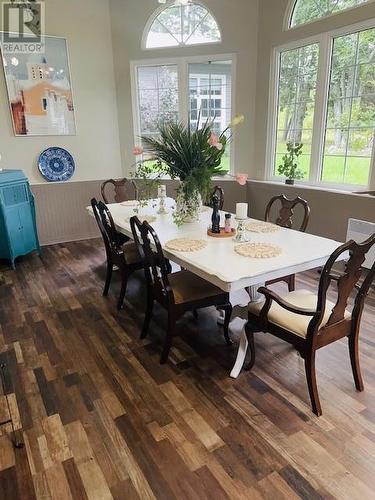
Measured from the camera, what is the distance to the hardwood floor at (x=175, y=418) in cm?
153

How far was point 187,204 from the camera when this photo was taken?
9.53ft

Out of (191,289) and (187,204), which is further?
(187,204)

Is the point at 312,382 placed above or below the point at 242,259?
below

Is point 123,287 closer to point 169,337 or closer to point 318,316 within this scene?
point 169,337

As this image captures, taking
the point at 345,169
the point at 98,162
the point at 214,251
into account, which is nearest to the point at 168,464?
the point at 214,251

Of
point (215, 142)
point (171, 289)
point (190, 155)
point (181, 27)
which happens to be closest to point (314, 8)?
point (181, 27)

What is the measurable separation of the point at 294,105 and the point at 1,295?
4.01m

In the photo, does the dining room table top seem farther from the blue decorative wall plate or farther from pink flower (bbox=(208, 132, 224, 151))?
the blue decorative wall plate

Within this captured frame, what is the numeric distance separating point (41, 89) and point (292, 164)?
11.3 ft

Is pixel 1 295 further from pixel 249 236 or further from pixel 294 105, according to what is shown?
pixel 294 105

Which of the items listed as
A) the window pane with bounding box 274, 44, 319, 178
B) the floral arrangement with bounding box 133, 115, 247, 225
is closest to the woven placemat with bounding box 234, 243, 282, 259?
the floral arrangement with bounding box 133, 115, 247, 225

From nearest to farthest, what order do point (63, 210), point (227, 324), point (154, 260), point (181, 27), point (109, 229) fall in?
point (154, 260), point (227, 324), point (109, 229), point (181, 27), point (63, 210)

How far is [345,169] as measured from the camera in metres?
3.90

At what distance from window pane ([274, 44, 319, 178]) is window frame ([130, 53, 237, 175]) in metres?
0.66
